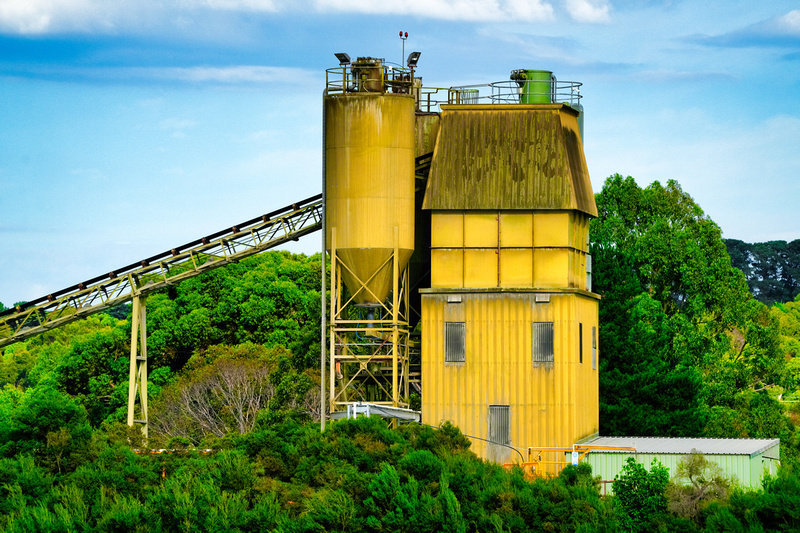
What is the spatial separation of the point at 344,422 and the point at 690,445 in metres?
12.9

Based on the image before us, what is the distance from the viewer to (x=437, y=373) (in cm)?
5422

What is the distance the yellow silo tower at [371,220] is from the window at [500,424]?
3662 millimetres

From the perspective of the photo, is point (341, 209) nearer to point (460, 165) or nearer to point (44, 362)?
point (460, 165)

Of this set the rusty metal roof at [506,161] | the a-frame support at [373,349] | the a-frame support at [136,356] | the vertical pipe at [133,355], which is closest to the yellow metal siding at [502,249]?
the rusty metal roof at [506,161]

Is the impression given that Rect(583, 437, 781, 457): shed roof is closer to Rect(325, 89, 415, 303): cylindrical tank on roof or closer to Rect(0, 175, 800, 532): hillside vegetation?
Rect(0, 175, 800, 532): hillside vegetation

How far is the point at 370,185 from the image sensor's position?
54844mm

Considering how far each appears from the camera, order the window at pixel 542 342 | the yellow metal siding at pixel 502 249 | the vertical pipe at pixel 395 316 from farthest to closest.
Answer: the yellow metal siding at pixel 502 249 → the vertical pipe at pixel 395 316 → the window at pixel 542 342

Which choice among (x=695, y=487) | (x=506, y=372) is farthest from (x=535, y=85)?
(x=695, y=487)

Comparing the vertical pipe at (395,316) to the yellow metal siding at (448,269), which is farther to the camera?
the yellow metal siding at (448,269)

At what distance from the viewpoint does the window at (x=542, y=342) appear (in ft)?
176

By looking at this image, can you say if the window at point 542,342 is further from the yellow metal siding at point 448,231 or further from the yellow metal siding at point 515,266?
the yellow metal siding at point 448,231

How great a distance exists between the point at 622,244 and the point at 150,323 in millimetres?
30084

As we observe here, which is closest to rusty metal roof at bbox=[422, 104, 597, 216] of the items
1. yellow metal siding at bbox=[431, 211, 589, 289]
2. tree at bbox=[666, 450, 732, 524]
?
yellow metal siding at bbox=[431, 211, 589, 289]

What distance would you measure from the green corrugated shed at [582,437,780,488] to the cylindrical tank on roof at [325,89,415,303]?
10690 millimetres
